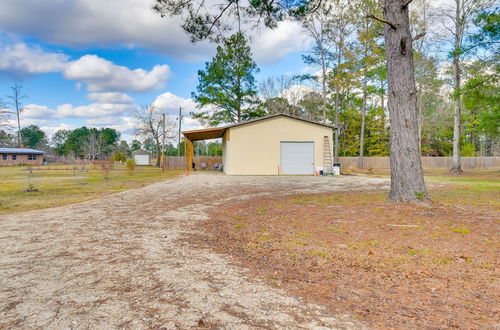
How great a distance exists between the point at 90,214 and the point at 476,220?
22.2 feet

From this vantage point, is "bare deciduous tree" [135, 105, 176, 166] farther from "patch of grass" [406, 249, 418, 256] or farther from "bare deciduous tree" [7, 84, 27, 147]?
"patch of grass" [406, 249, 418, 256]

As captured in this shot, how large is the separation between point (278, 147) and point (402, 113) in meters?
12.0

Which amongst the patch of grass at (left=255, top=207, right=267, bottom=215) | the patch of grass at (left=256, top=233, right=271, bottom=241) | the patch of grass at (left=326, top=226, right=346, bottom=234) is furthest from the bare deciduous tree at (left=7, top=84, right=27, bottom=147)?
the patch of grass at (left=326, top=226, right=346, bottom=234)

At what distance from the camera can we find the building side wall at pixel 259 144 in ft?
55.8

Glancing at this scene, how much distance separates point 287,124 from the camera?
56.5ft

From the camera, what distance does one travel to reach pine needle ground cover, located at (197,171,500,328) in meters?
1.95

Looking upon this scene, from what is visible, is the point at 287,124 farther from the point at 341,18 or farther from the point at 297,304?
the point at 297,304

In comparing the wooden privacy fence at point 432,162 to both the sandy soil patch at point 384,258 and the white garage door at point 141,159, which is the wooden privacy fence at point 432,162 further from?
the white garage door at point 141,159

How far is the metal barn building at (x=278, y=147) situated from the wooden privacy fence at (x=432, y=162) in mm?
11792

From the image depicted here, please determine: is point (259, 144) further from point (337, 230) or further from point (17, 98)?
point (17, 98)

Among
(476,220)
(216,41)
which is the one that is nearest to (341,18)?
(216,41)

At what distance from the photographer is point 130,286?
228 cm

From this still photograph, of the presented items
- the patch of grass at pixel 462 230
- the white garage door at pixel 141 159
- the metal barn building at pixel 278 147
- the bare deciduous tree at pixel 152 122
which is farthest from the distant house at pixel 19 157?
the patch of grass at pixel 462 230

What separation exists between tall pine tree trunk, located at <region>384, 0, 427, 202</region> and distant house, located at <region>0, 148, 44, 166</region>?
160 feet
